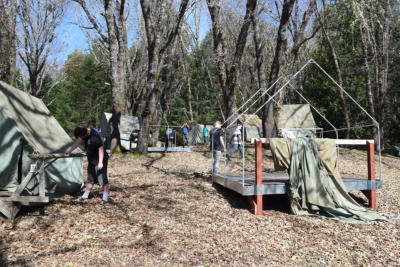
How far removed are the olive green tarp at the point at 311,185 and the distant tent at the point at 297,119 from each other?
9447mm

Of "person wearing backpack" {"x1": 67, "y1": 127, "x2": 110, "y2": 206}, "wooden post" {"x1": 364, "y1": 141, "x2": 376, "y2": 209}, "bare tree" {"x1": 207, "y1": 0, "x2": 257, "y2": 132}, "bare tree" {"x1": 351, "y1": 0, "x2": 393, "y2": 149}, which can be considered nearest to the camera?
"person wearing backpack" {"x1": 67, "y1": 127, "x2": 110, "y2": 206}

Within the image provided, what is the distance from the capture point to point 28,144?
207 inches

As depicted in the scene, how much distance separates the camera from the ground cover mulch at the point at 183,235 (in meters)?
3.93

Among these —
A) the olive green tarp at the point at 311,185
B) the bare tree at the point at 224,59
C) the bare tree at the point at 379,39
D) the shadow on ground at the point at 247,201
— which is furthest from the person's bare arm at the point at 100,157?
the bare tree at the point at 379,39

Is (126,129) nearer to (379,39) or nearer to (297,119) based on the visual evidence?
(297,119)

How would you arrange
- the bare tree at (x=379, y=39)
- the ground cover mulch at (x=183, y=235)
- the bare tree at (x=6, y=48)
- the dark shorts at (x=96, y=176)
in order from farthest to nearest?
the bare tree at (x=379, y=39), the bare tree at (x=6, y=48), the dark shorts at (x=96, y=176), the ground cover mulch at (x=183, y=235)

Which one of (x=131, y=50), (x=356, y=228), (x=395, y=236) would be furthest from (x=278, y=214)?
(x=131, y=50)

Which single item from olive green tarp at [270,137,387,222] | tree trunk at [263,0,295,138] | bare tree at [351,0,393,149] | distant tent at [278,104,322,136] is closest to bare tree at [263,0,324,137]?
tree trunk at [263,0,295,138]

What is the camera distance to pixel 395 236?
507cm

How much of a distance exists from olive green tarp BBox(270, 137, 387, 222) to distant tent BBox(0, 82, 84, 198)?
4.11 m

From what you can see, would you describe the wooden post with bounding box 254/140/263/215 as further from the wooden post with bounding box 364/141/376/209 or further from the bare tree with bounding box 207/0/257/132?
the bare tree with bounding box 207/0/257/132

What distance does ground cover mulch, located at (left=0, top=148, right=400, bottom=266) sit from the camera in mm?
3928

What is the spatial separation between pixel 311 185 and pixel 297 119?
10801mm

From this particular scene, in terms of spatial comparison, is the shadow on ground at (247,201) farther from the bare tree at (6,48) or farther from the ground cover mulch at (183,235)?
the bare tree at (6,48)
